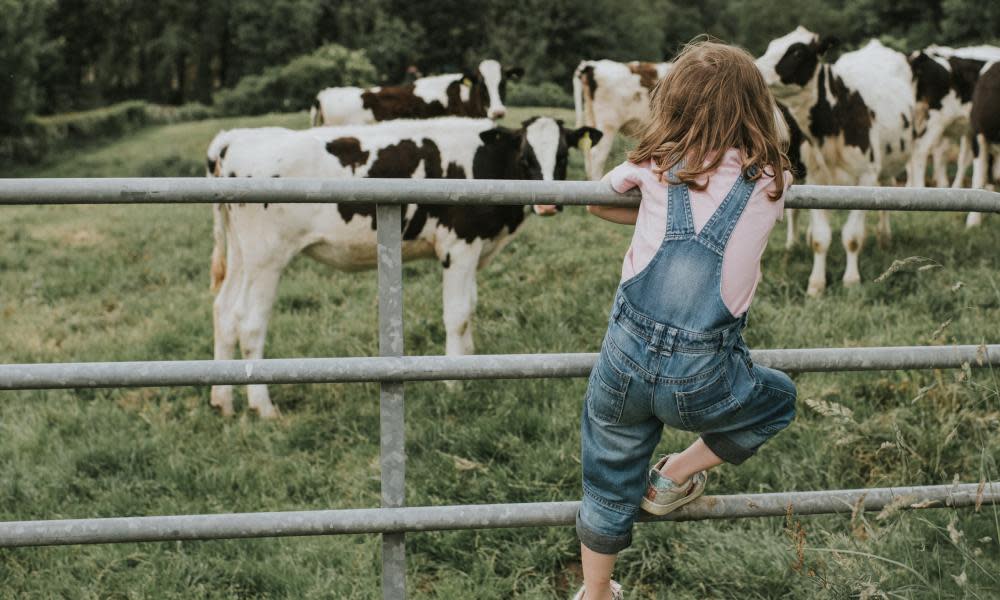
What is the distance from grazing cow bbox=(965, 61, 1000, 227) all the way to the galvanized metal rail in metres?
6.65

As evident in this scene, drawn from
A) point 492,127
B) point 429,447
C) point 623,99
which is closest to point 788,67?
point 492,127

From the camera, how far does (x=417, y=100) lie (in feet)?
37.6

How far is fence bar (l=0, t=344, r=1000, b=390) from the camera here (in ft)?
6.91

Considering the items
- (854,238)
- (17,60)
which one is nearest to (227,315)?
(854,238)

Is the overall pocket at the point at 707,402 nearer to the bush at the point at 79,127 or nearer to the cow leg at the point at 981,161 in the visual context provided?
the cow leg at the point at 981,161

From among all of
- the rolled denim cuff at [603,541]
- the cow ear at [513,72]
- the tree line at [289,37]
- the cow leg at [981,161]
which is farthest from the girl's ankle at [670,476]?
the tree line at [289,37]

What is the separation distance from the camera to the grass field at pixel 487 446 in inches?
123

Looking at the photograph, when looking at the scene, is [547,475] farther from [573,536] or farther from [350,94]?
[350,94]

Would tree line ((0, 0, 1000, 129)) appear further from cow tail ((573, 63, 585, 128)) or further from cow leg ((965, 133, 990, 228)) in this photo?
cow leg ((965, 133, 990, 228))

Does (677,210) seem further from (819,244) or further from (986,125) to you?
(986,125)

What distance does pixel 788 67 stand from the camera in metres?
7.25

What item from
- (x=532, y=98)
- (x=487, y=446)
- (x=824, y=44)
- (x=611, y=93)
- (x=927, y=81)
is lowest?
(x=532, y=98)

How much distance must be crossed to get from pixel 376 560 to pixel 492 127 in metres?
3.45

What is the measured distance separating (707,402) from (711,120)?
64 centimetres
